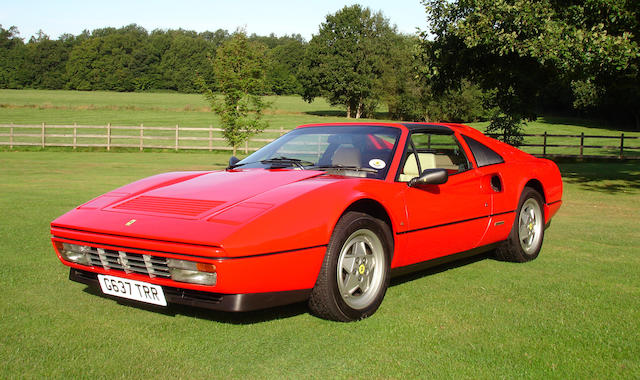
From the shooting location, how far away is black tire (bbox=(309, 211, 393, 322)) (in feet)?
12.6

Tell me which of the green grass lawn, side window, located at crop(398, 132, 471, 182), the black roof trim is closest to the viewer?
the green grass lawn

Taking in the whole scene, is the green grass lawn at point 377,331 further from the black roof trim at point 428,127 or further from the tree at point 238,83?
the tree at point 238,83

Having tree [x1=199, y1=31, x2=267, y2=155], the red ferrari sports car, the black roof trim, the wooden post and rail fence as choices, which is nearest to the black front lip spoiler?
the red ferrari sports car

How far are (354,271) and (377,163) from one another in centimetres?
98

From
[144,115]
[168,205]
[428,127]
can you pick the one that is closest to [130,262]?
[168,205]

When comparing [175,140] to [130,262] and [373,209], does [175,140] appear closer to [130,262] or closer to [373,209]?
[373,209]

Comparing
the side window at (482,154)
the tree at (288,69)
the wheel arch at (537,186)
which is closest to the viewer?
the side window at (482,154)

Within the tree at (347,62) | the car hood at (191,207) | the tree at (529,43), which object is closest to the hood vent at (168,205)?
the car hood at (191,207)

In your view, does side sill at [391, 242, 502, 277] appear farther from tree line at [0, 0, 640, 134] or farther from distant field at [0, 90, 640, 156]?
distant field at [0, 90, 640, 156]

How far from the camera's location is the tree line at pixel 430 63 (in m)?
14.9

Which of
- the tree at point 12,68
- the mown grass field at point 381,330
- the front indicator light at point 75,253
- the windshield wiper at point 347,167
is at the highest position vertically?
the tree at point 12,68

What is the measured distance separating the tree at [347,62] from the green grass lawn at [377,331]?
67009 millimetres

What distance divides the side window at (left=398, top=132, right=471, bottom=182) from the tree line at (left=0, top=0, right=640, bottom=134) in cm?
1030

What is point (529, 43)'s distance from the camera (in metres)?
15.1
